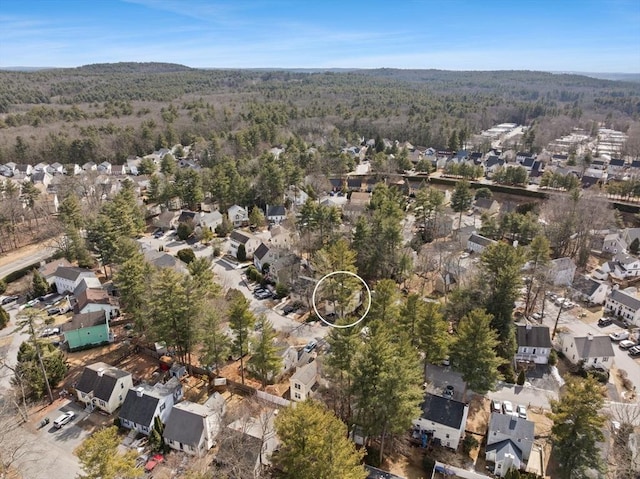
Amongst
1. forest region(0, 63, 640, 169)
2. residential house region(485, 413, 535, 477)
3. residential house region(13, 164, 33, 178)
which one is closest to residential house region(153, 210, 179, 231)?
forest region(0, 63, 640, 169)

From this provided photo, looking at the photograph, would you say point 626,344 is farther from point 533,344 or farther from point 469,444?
point 469,444

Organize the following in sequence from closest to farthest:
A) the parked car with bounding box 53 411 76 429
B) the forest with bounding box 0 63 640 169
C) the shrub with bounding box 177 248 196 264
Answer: the parked car with bounding box 53 411 76 429, the shrub with bounding box 177 248 196 264, the forest with bounding box 0 63 640 169

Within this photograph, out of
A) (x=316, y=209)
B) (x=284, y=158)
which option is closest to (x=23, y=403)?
(x=316, y=209)

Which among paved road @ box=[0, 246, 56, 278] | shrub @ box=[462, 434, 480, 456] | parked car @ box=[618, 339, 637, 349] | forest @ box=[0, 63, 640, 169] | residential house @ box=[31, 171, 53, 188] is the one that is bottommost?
parked car @ box=[618, 339, 637, 349]

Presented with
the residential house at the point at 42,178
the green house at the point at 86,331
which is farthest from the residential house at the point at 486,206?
the residential house at the point at 42,178

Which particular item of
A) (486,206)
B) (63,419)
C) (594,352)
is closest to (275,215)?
(486,206)

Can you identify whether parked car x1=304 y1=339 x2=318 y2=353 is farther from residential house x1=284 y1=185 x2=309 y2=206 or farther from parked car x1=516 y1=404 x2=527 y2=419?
residential house x1=284 y1=185 x2=309 y2=206

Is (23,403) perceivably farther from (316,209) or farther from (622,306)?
(622,306)

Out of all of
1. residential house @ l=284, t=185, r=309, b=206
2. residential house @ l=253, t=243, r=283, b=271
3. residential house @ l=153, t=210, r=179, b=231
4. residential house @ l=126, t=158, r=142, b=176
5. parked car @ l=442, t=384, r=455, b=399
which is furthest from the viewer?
residential house @ l=126, t=158, r=142, b=176
